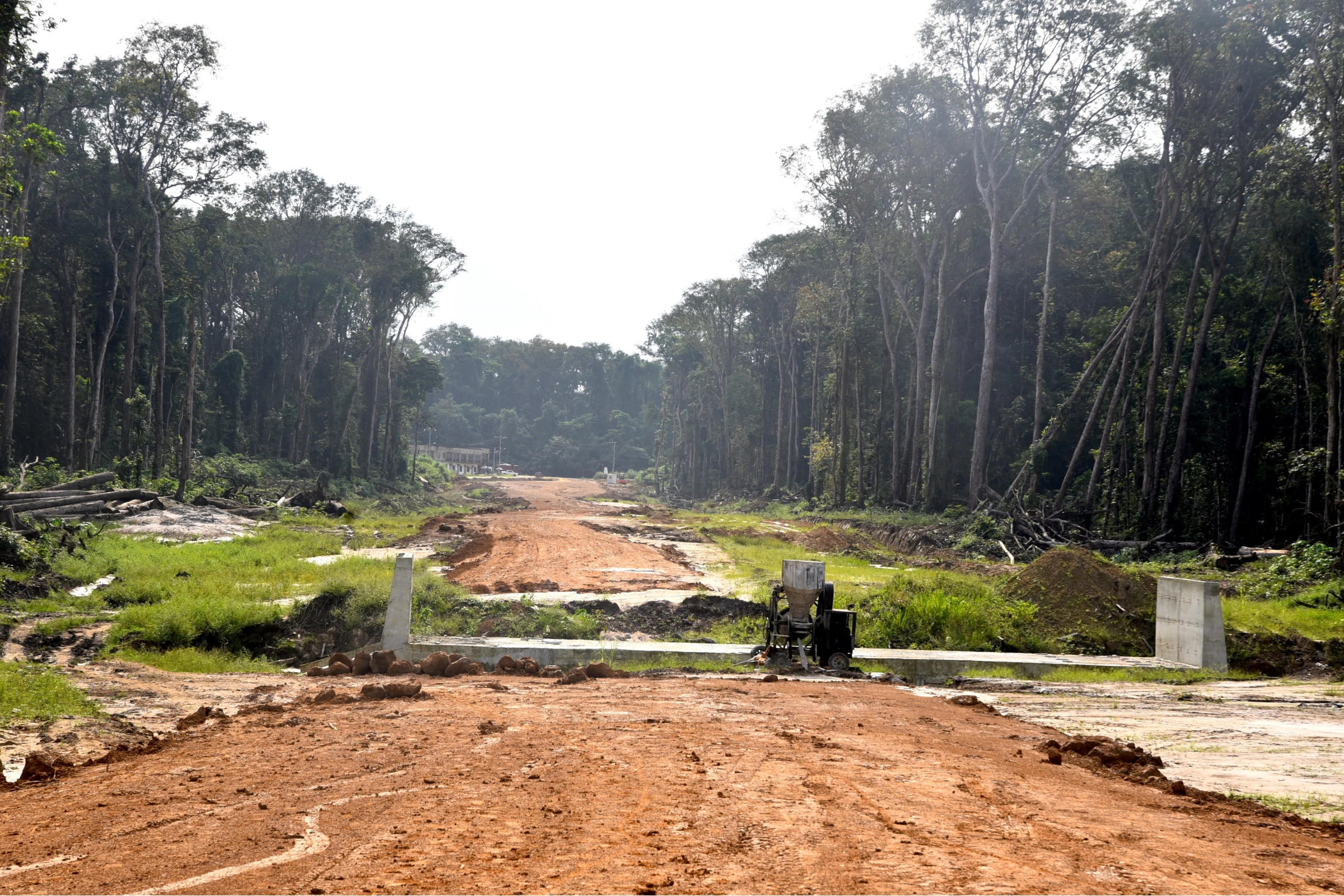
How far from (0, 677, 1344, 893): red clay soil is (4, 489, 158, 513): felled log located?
15761mm

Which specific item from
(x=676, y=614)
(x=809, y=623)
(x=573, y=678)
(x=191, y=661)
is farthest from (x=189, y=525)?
(x=809, y=623)

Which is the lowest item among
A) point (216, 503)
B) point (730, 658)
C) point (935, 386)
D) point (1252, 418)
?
point (730, 658)

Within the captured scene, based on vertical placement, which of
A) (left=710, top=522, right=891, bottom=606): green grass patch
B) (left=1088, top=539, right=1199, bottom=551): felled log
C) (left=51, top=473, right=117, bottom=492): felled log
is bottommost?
(left=710, top=522, right=891, bottom=606): green grass patch

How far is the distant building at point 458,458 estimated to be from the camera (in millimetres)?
109000

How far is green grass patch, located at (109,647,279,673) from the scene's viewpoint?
431 inches

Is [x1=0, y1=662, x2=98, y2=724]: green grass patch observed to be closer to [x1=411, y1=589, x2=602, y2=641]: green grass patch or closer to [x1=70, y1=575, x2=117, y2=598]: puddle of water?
[x1=411, y1=589, x2=602, y2=641]: green grass patch

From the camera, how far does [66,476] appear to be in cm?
2861

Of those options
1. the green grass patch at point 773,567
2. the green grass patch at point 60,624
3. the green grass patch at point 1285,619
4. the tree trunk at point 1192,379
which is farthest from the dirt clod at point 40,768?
the tree trunk at point 1192,379

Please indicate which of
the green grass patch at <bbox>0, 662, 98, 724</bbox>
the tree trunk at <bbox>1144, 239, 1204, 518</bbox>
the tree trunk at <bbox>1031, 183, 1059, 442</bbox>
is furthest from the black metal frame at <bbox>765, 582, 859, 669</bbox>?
the tree trunk at <bbox>1031, 183, 1059, 442</bbox>

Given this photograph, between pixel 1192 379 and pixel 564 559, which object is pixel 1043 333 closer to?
pixel 1192 379

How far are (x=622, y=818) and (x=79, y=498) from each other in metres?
25.0

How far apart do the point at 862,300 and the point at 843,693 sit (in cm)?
3847

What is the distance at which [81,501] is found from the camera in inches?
955

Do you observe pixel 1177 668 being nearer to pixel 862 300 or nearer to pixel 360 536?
pixel 360 536
